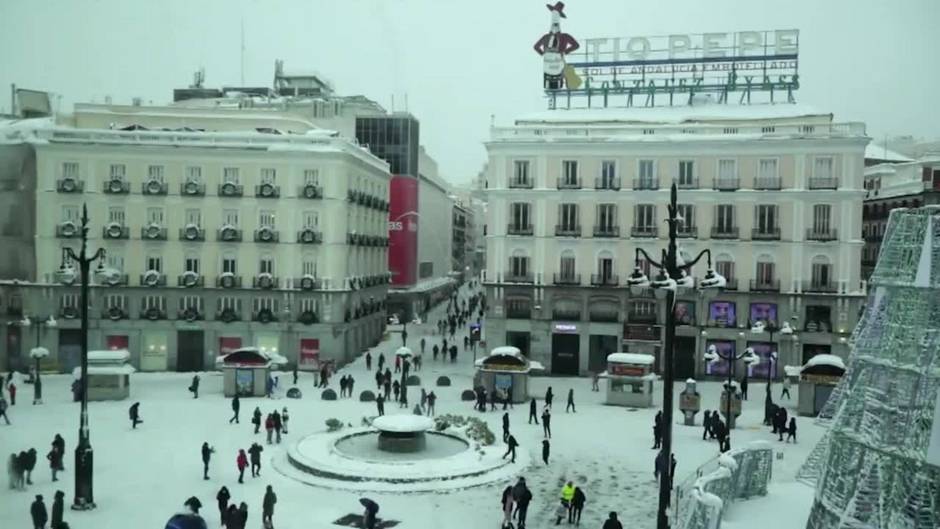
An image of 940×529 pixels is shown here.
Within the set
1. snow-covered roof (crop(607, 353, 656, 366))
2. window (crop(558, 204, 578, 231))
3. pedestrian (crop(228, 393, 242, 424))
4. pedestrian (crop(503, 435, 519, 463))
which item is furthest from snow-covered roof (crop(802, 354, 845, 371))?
pedestrian (crop(228, 393, 242, 424))

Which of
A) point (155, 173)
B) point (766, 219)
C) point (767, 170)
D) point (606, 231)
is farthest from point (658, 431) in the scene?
point (155, 173)

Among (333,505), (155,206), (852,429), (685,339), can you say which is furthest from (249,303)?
(852,429)

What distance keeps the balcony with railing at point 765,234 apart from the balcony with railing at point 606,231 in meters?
7.97

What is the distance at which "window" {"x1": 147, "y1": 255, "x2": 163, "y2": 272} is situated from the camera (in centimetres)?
5450

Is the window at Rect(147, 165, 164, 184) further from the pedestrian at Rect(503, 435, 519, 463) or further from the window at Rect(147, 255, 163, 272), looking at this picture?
the pedestrian at Rect(503, 435, 519, 463)

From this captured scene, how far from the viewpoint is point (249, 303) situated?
2159 inches

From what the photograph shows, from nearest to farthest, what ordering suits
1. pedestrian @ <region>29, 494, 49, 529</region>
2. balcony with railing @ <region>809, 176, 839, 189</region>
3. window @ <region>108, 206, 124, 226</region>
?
pedestrian @ <region>29, 494, 49, 529</region>
balcony with railing @ <region>809, 176, 839, 189</region>
window @ <region>108, 206, 124, 226</region>

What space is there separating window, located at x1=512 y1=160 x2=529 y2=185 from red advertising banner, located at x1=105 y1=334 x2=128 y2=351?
2548 centimetres

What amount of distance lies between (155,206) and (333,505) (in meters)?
33.5

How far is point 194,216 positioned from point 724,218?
105 feet

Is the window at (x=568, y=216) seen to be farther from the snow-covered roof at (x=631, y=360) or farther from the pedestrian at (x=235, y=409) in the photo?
the pedestrian at (x=235, y=409)

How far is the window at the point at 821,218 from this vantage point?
5247 centimetres

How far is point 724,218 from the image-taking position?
5359cm

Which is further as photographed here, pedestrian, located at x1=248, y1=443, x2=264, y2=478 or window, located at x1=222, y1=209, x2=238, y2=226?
window, located at x1=222, y1=209, x2=238, y2=226
